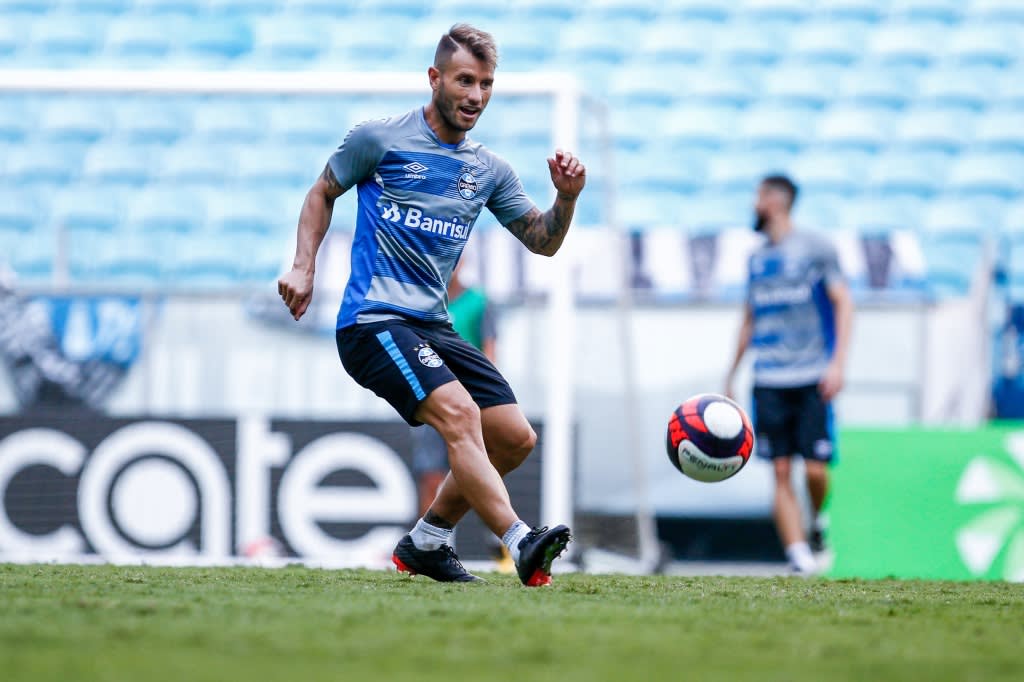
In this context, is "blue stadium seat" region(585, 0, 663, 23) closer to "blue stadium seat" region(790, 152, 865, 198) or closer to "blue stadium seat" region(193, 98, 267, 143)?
"blue stadium seat" region(790, 152, 865, 198)

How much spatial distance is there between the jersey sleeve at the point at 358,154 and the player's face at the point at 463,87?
0.25 meters

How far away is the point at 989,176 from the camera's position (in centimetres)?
1270

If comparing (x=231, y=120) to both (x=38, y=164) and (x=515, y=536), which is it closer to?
(x=38, y=164)

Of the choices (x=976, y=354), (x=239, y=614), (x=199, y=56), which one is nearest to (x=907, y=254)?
(x=976, y=354)

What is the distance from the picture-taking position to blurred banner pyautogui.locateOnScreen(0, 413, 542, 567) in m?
8.65

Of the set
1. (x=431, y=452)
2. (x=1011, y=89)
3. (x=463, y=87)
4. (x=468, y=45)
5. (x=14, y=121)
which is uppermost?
(x=1011, y=89)

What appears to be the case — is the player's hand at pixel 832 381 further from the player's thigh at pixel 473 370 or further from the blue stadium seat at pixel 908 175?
the blue stadium seat at pixel 908 175

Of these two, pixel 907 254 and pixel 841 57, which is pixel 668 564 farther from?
pixel 841 57

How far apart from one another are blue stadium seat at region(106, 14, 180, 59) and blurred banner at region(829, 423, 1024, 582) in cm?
842

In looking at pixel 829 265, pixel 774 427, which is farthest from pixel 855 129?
pixel 774 427

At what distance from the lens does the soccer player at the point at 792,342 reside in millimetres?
7617

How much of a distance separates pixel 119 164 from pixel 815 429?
4.89m

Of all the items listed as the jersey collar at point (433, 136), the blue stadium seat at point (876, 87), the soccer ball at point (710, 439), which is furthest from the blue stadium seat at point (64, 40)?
the soccer ball at point (710, 439)

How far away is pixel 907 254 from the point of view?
10719 mm
